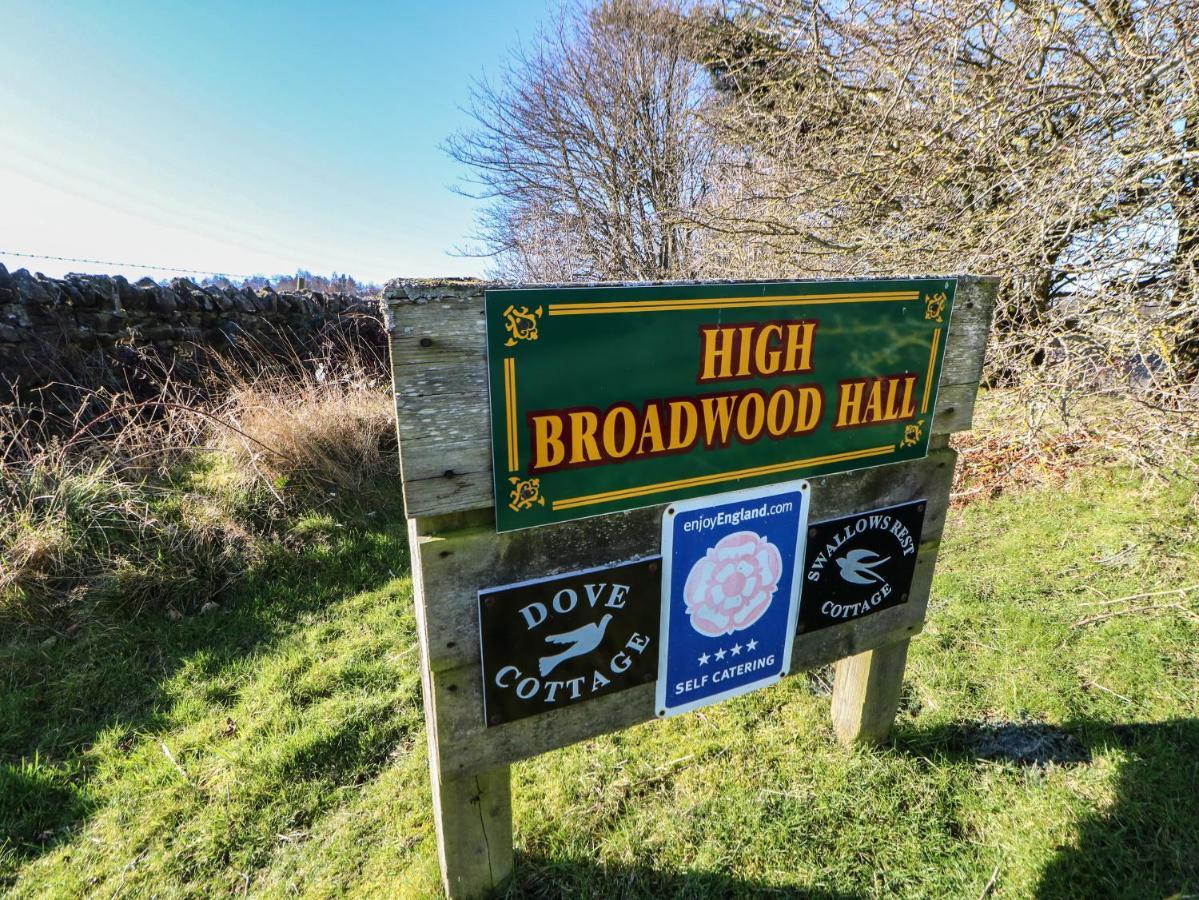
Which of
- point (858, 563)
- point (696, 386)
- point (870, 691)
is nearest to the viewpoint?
point (696, 386)

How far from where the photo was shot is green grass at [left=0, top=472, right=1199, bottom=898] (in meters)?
1.94

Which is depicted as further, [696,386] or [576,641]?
[576,641]

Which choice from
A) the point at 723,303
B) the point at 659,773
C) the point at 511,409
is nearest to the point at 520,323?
the point at 511,409

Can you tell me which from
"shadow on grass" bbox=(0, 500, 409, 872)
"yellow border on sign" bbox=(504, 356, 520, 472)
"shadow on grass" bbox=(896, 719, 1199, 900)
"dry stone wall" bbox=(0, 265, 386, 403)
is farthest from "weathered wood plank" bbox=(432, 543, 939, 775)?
"dry stone wall" bbox=(0, 265, 386, 403)

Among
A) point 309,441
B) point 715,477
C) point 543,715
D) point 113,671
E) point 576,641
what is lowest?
point 113,671

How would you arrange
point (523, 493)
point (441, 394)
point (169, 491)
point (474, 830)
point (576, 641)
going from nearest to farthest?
point (441, 394) < point (523, 493) < point (576, 641) < point (474, 830) < point (169, 491)

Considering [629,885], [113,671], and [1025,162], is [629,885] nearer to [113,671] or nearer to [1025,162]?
[113,671]

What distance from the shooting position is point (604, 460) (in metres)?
1.43

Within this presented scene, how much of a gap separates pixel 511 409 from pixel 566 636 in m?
0.68

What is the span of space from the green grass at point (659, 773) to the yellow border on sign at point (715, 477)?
136 centimetres

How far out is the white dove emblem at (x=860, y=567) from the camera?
6.48ft

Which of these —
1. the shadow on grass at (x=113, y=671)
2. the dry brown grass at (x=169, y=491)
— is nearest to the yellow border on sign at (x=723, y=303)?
the shadow on grass at (x=113, y=671)

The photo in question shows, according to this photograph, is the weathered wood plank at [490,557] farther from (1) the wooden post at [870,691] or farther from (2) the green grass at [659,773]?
(1) the wooden post at [870,691]

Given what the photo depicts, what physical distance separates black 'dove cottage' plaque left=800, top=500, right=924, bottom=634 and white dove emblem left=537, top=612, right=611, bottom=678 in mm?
753
